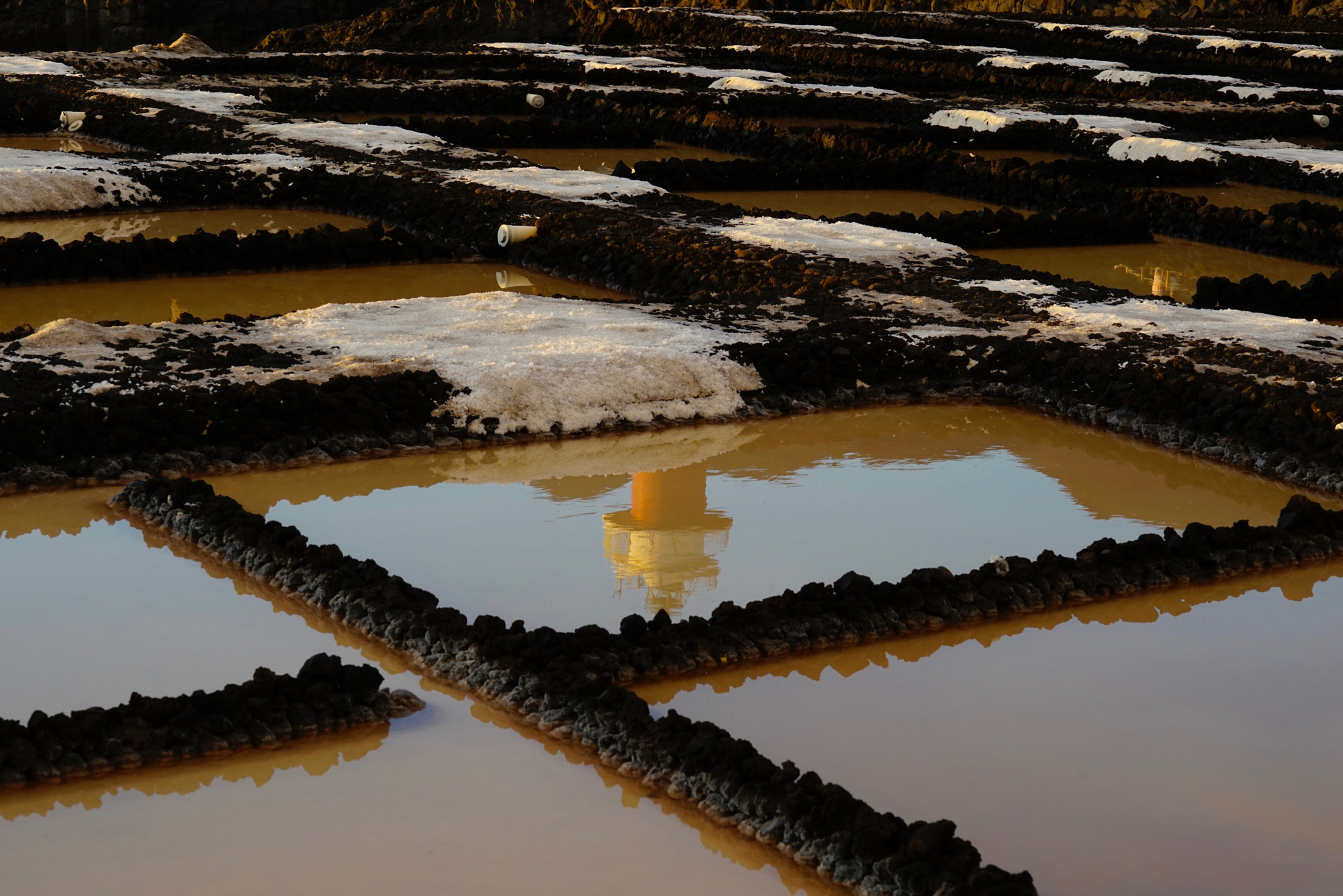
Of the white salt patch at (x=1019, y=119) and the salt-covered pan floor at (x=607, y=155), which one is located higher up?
the white salt patch at (x=1019, y=119)

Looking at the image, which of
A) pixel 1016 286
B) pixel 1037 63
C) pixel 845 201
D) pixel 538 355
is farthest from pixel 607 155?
pixel 1037 63

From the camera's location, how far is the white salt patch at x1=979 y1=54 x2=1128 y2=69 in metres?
25.5

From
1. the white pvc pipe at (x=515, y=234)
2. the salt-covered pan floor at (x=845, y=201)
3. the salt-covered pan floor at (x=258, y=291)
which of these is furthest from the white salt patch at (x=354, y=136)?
the salt-covered pan floor at (x=258, y=291)

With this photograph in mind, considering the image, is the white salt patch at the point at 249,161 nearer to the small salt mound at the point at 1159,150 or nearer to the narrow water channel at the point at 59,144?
the narrow water channel at the point at 59,144

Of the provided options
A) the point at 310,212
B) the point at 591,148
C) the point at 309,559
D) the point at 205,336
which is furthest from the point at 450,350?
the point at 591,148

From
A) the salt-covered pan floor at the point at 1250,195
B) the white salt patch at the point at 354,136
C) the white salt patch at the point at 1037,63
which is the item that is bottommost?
the salt-covered pan floor at the point at 1250,195

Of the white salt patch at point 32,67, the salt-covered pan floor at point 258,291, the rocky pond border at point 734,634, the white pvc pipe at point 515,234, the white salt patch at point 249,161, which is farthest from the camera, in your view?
the white salt patch at point 32,67

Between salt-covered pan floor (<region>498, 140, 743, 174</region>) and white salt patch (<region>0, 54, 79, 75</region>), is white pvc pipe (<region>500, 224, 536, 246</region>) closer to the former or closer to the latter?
salt-covered pan floor (<region>498, 140, 743, 174</region>)

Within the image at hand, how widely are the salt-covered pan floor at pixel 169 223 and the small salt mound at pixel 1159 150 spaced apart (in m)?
8.19

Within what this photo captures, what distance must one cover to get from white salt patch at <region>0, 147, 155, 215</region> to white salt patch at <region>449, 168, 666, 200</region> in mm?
2452

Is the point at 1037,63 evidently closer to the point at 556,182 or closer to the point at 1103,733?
the point at 556,182

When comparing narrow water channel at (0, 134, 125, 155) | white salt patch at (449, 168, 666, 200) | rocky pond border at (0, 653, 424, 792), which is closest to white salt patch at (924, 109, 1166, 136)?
white salt patch at (449, 168, 666, 200)

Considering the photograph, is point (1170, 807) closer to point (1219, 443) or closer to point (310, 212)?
point (1219, 443)

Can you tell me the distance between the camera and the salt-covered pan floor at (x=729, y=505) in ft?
17.8
